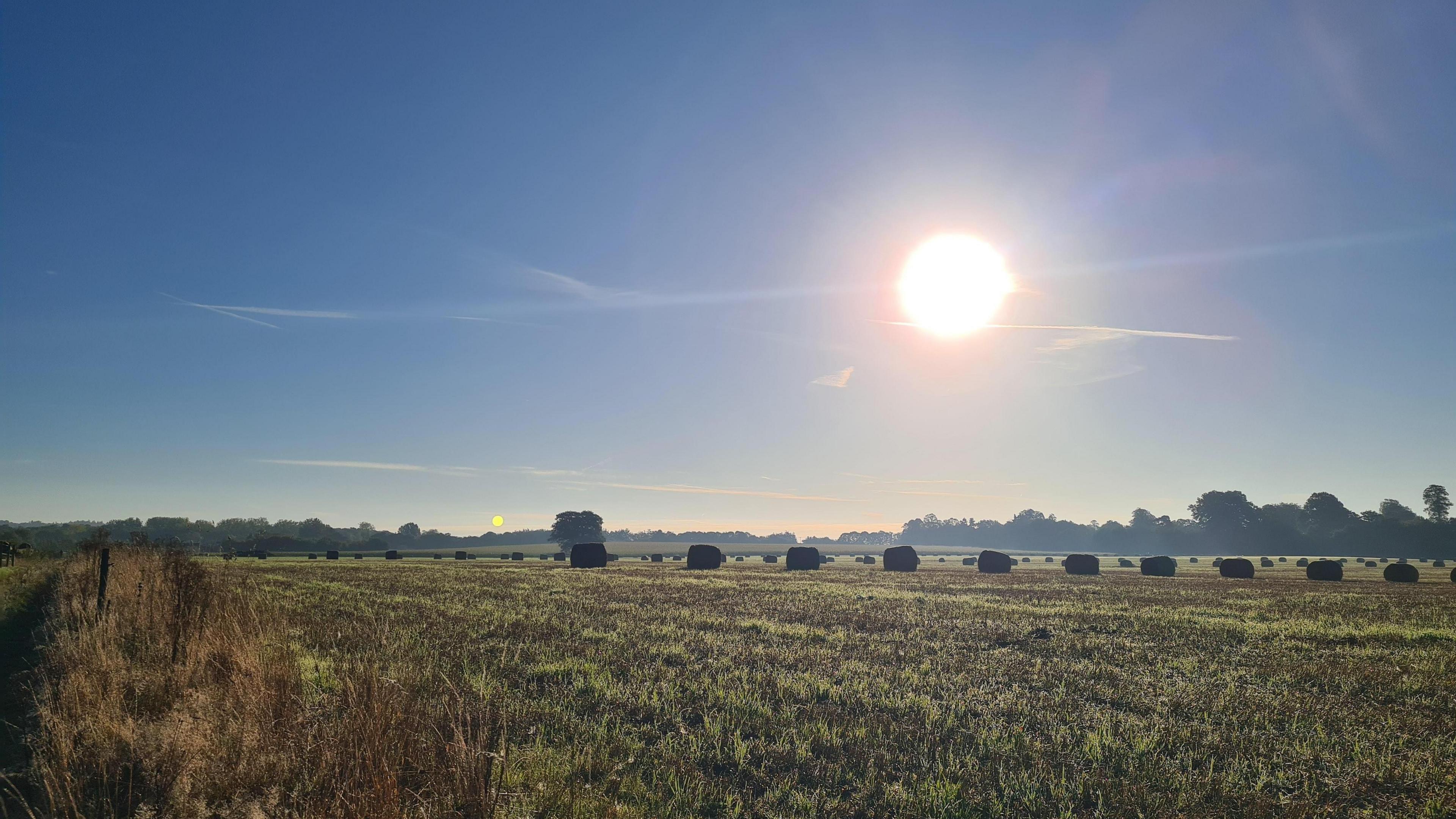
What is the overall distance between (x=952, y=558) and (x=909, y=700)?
350 ft

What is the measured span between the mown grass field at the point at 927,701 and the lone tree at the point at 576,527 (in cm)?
15266

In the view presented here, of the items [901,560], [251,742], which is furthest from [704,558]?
[251,742]

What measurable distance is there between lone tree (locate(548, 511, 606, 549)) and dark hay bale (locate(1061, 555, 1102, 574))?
132644 millimetres

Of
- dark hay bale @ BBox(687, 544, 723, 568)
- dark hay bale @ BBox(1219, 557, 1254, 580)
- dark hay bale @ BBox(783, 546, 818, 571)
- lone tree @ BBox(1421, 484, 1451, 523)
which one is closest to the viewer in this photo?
dark hay bale @ BBox(1219, 557, 1254, 580)

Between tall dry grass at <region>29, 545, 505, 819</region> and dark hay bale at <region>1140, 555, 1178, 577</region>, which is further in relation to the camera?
dark hay bale at <region>1140, 555, 1178, 577</region>

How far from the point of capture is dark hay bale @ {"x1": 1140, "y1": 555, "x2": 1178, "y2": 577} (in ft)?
168

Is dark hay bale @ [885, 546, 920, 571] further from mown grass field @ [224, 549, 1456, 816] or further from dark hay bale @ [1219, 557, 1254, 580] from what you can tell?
mown grass field @ [224, 549, 1456, 816]

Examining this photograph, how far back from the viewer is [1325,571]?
46406mm

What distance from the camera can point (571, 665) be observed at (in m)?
11.4

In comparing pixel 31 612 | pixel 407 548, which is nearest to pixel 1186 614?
pixel 31 612

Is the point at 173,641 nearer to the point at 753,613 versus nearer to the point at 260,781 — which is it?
Result: the point at 260,781

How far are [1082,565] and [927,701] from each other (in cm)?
4935

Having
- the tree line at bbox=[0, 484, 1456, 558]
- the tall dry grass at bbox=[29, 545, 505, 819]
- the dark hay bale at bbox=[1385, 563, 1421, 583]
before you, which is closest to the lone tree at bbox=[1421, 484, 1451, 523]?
the tree line at bbox=[0, 484, 1456, 558]

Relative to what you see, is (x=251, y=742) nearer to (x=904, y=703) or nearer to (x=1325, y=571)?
(x=904, y=703)
